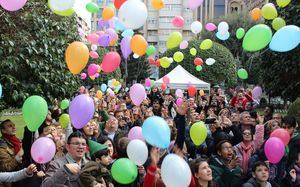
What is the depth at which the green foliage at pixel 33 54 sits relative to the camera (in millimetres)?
5879

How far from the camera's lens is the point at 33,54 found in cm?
630

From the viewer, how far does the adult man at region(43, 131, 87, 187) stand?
3.42m

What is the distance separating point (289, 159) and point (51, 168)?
296 centimetres

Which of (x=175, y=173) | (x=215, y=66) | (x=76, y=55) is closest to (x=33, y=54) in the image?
(x=76, y=55)

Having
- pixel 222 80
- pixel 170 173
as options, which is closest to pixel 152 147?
pixel 170 173

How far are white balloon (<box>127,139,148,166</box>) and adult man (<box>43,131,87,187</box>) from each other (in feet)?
1.57

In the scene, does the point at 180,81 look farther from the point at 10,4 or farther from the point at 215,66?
the point at 10,4

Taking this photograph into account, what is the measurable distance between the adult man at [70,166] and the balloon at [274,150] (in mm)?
2093

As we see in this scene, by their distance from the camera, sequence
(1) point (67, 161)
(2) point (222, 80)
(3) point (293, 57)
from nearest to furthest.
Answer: (1) point (67, 161) → (3) point (293, 57) → (2) point (222, 80)

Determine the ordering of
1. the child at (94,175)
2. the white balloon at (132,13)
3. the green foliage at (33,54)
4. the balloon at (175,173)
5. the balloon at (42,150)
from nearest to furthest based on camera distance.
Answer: the child at (94,175), the balloon at (175,173), the balloon at (42,150), the white balloon at (132,13), the green foliage at (33,54)

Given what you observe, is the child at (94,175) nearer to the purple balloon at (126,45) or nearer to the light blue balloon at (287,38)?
the light blue balloon at (287,38)

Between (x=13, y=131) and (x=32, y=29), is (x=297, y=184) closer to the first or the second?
(x=13, y=131)

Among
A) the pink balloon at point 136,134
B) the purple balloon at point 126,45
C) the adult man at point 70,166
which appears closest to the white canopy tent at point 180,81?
the purple balloon at point 126,45

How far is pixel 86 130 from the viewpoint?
17.9 ft
